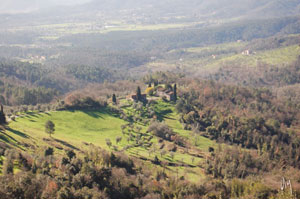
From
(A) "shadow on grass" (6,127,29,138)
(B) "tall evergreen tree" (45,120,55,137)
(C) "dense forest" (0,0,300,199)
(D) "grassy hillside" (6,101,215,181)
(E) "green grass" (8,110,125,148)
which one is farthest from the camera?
(E) "green grass" (8,110,125,148)

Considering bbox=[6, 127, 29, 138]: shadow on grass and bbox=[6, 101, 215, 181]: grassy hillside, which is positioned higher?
bbox=[6, 127, 29, 138]: shadow on grass

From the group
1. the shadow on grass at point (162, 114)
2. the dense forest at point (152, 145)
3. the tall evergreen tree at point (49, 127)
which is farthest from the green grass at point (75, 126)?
the shadow on grass at point (162, 114)

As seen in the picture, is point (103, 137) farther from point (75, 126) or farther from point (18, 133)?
point (18, 133)

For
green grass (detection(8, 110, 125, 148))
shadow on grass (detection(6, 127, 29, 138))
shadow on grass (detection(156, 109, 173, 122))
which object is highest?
shadow on grass (detection(6, 127, 29, 138))

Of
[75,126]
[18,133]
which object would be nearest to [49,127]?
[18,133]

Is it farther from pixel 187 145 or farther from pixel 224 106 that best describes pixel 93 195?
pixel 224 106

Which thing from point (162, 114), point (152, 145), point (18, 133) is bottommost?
point (162, 114)

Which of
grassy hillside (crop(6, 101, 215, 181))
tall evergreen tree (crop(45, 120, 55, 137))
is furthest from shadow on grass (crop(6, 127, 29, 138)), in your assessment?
tall evergreen tree (crop(45, 120, 55, 137))

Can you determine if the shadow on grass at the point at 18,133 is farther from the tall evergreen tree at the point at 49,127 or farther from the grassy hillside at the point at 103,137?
the tall evergreen tree at the point at 49,127

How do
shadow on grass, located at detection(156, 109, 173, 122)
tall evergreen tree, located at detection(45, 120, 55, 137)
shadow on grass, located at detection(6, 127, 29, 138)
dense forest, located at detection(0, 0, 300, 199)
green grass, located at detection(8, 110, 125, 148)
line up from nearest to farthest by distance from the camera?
dense forest, located at detection(0, 0, 300, 199)
shadow on grass, located at detection(6, 127, 29, 138)
tall evergreen tree, located at detection(45, 120, 55, 137)
green grass, located at detection(8, 110, 125, 148)
shadow on grass, located at detection(156, 109, 173, 122)

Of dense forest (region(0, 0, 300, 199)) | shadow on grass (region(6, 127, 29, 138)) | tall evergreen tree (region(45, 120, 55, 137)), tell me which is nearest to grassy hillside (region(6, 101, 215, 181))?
shadow on grass (region(6, 127, 29, 138))

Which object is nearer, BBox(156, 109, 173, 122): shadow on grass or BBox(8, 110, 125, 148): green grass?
BBox(8, 110, 125, 148): green grass

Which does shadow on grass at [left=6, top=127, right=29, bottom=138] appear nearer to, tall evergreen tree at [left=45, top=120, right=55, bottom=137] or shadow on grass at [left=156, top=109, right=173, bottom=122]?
tall evergreen tree at [left=45, top=120, right=55, bottom=137]

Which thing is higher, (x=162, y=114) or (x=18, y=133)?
(x=18, y=133)
